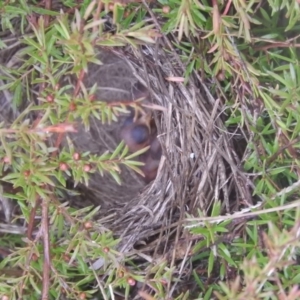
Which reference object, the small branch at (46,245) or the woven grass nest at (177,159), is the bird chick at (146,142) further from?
the small branch at (46,245)

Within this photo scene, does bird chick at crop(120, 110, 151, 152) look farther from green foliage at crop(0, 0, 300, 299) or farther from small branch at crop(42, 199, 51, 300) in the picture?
small branch at crop(42, 199, 51, 300)

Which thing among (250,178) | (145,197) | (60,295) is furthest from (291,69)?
(60,295)

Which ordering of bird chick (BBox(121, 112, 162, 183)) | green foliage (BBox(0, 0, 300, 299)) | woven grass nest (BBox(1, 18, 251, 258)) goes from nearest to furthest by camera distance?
green foliage (BBox(0, 0, 300, 299)) → woven grass nest (BBox(1, 18, 251, 258)) → bird chick (BBox(121, 112, 162, 183))

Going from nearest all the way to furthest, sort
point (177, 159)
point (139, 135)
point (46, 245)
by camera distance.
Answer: point (46, 245) → point (177, 159) → point (139, 135)

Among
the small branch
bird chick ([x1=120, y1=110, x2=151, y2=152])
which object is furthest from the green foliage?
bird chick ([x1=120, y1=110, x2=151, y2=152])

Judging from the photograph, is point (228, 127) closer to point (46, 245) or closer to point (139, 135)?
point (139, 135)

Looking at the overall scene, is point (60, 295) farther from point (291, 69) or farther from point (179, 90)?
point (291, 69)

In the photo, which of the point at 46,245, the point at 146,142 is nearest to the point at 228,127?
the point at 146,142

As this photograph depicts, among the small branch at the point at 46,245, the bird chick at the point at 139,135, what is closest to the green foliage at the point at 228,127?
the small branch at the point at 46,245
